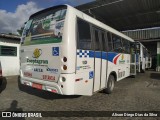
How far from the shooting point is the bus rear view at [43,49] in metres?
5.45

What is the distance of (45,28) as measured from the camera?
591 cm

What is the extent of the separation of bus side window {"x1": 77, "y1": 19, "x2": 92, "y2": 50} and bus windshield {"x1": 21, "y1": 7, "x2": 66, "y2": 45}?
59 cm

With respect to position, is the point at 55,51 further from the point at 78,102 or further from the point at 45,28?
the point at 78,102

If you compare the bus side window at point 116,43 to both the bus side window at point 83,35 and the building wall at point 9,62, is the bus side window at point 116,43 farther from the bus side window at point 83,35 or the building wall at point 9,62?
the building wall at point 9,62

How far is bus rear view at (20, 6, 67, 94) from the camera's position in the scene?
5.45 metres

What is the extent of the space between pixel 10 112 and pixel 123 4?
11122mm

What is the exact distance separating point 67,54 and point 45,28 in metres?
1.46

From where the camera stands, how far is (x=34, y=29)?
20.9 feet

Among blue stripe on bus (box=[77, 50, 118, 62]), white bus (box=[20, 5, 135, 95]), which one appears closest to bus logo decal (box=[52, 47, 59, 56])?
white bus (box=[20, 5, 135, 95])

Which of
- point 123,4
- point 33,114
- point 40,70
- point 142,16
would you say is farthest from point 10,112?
point 142,16

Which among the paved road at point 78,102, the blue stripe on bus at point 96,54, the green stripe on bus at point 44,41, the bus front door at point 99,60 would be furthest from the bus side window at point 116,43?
the green stripe on bus at point 44,41

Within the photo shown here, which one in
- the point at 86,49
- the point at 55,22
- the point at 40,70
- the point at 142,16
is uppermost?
the point at 142,16

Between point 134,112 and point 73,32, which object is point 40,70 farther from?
point 134,112

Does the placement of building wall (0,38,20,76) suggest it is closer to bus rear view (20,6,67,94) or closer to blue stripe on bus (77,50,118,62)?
bus rear view (20,6,67,94)
